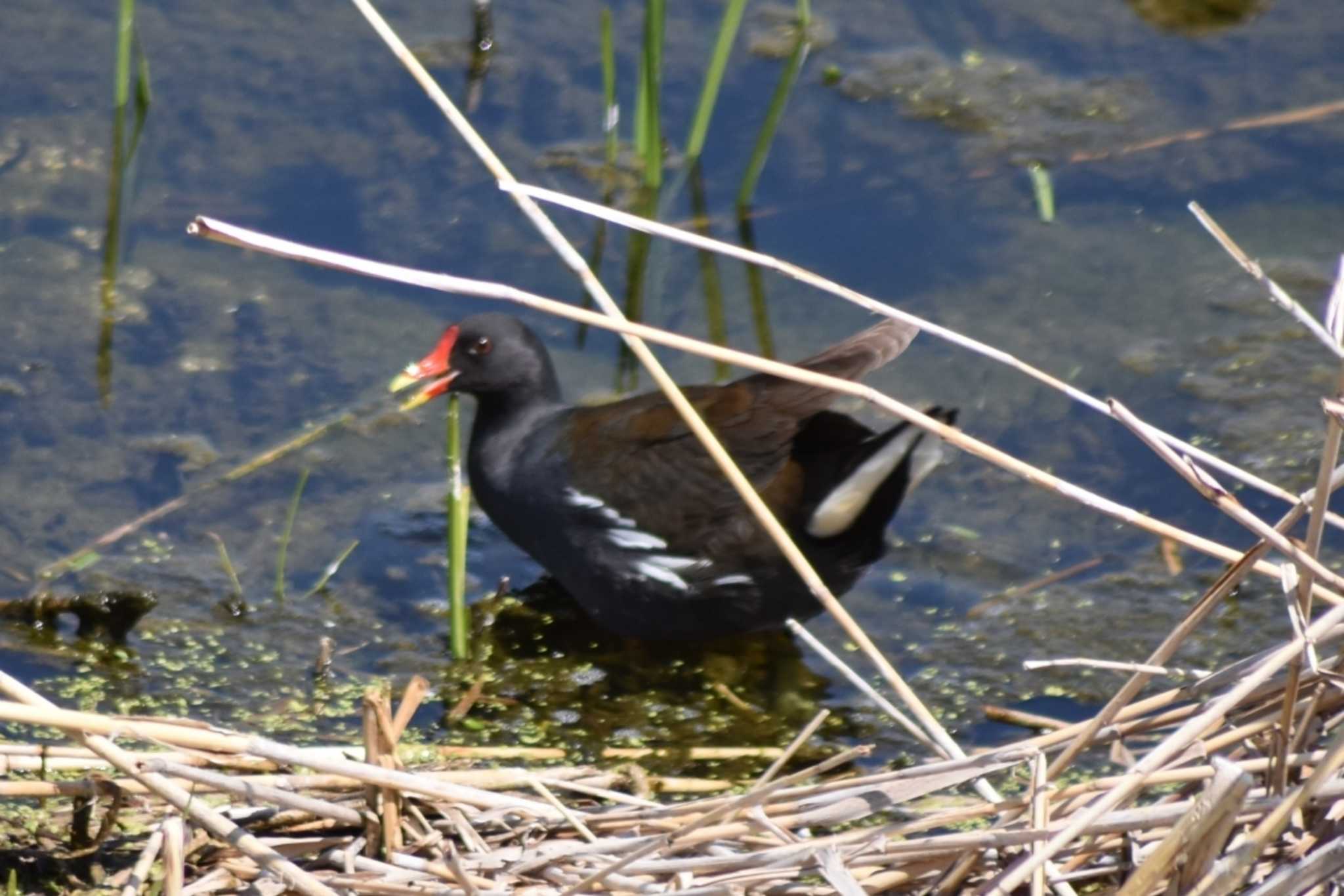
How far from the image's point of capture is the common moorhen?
3260 millimetres

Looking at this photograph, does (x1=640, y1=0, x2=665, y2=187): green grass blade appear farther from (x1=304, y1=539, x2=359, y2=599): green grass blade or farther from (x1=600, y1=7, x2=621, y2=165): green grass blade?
(x1=304, y1=539, x2=359, y2=599): green grass blade

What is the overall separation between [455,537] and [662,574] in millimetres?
597

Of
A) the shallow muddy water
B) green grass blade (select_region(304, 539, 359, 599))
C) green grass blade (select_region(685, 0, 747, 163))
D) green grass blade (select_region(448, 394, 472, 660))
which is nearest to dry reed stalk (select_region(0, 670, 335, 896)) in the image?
green grass blade (select_region(448, 394, 472, 660))

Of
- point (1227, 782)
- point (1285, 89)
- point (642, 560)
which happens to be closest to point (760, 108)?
point (1285, 89)

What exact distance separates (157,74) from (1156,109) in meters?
2.73

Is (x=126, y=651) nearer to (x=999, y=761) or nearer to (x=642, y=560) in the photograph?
(x=642, y=560)

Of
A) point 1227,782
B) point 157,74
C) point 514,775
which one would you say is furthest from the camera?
point 157,74

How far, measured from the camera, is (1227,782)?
154 cm

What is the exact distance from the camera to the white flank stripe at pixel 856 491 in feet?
10.5

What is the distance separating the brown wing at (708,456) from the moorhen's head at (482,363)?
359 millimetres

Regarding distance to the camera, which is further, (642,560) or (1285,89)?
(1285,89)

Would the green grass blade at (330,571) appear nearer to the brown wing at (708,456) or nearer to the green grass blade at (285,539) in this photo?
the green grass blade at (285,539)

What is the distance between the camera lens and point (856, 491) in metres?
3.23

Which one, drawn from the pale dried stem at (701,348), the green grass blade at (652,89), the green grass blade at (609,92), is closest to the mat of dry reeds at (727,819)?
the pale dried stem at (701,348)
